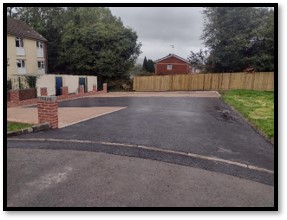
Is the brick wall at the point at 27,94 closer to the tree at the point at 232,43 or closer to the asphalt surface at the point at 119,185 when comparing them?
the asphalt surface at the point at 119,185

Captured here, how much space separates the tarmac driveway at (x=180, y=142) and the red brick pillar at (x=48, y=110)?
0.44 m

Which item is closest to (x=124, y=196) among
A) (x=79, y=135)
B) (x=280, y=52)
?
(x=280, y=52)

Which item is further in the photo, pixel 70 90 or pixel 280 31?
pixel 70 90

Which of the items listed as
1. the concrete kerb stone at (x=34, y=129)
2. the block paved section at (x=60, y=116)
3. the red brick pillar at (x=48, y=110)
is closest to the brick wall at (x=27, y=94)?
the block paved section at (x=60, y=116)

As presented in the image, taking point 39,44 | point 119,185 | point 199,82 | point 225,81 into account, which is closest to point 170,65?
point 199,82

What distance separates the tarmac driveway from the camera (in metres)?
4.97

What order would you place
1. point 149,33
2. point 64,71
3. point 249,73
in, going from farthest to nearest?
point 64,71 → point 249,73 → point 149,33

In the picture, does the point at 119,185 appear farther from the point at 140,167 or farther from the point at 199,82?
the point at 199,82

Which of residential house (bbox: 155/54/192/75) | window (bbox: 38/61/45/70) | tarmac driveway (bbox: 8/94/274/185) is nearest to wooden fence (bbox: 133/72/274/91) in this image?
residential house (bbox: 155/54/192/75)

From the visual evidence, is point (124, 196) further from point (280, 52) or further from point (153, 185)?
point (280, 52)

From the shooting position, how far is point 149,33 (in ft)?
17.3

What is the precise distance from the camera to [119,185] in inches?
155

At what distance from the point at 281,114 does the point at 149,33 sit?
281 centimetres

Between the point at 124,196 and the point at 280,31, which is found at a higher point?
the point at 280,31
